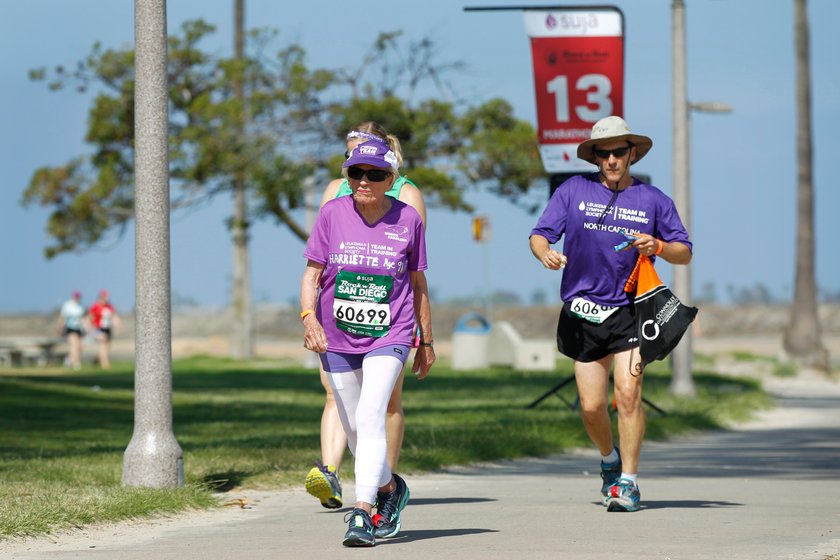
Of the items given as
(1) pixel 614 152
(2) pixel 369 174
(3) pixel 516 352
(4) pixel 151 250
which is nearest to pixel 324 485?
(2) pixel 369 174

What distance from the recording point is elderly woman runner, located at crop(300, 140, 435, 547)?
7.70 m

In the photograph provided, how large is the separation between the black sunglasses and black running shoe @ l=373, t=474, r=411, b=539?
1.49 metres

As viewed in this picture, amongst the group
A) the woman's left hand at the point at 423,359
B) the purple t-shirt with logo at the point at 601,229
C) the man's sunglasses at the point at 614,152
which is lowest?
the woman's left hand at the point at 423,359

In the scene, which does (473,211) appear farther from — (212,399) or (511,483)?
(511,483)

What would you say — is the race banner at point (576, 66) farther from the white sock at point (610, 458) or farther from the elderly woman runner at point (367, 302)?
the elderly woman runner at point (367, 302)

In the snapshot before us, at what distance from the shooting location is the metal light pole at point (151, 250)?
Result: 10.1 m

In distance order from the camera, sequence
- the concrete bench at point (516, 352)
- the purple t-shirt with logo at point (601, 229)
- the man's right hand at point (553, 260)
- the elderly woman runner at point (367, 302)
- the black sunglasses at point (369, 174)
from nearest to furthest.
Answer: the elderly woman runner at point (367, 302) → the black sunglasses at point (369, 174) → the man's right hand at point (553, 260) → the purple t-shirt with logo at point (601, 229) → the concrete bench at point (516, 352)

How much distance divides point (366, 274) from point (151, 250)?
275 centimetres

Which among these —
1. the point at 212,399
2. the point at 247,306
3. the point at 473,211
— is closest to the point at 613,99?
the point at 212,399

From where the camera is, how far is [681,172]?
2297cm

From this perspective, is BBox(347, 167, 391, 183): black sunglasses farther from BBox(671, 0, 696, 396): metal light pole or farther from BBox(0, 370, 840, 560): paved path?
BBox(671, 0, 696, 396): metal light pole

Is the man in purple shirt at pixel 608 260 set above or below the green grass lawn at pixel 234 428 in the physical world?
above

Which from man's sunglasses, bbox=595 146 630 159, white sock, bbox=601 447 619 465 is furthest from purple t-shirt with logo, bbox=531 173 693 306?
white sock, bbox=601 447 619 465

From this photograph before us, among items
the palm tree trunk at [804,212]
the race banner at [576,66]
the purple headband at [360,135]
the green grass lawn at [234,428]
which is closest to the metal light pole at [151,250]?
the green grass lawn at [234,428]
